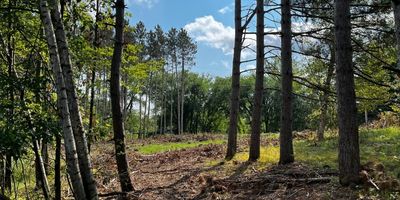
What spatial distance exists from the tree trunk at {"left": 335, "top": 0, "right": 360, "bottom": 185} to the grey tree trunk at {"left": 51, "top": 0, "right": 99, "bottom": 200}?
415 centimetres

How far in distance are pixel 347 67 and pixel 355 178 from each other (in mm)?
1800

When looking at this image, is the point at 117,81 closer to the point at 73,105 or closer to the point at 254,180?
the point at 73,105

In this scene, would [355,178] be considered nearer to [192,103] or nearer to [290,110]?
[290,110]

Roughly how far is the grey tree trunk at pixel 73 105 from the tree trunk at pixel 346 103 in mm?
4154

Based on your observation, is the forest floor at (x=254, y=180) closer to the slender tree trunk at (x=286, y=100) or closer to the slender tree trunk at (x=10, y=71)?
the slender tree trunk at (x=286, y=100)

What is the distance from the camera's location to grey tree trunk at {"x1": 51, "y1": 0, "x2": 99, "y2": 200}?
6.43m

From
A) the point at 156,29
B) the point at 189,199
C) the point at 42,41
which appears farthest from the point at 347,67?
the point at 156,29

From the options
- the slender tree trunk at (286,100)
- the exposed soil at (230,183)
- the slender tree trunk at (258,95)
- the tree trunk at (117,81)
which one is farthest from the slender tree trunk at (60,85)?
the slender tree trunk at (258,95)

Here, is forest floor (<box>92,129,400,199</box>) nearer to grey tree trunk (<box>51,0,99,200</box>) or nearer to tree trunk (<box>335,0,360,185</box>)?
tree trunk (<box>335,0,360,185</box>)

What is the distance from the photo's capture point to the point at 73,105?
664cm

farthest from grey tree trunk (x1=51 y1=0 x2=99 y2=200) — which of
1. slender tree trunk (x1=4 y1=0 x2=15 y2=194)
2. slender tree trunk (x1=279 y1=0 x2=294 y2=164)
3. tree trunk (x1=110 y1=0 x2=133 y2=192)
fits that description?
slender tree trunk (x1=279 y1=0 x2=294 y2=164)

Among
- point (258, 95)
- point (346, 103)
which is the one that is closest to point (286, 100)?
point (258, 95)

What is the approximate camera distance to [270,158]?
12492 millimetres

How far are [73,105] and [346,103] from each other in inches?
174
